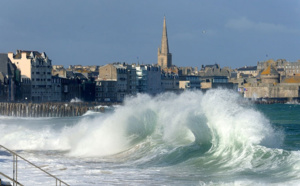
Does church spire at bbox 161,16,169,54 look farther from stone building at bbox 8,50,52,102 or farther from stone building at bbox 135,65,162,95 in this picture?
stone building at bbox 8,50,52,102

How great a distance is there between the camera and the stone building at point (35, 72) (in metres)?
100

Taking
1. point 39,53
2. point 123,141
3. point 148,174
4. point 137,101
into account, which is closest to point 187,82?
point 39,53

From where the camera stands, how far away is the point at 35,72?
10088 centimetres

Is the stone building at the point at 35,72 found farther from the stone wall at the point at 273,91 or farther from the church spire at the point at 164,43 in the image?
the church spire at the point at 164,43

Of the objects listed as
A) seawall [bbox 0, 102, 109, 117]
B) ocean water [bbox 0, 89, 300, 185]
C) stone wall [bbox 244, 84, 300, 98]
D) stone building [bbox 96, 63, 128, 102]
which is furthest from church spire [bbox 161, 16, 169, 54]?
ocean water [bbox 0, 89, 300, 185]

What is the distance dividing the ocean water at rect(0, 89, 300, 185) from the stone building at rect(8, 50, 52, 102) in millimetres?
57636

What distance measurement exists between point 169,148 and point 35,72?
7213 cm

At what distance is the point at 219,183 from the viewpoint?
865 inches

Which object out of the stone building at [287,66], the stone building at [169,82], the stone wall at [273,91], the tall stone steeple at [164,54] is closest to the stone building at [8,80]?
the stone building at [169,82]

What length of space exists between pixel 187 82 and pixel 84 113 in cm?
6467

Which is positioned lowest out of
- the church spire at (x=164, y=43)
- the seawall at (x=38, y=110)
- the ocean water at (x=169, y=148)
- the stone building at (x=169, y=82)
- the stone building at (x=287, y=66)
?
the seawall at (x=38, y=110)

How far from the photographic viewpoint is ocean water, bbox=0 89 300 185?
23.6m

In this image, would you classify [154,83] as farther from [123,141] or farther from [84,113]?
[123,141]

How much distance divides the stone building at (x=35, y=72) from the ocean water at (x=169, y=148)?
57.6 m
